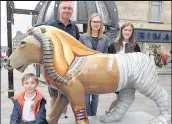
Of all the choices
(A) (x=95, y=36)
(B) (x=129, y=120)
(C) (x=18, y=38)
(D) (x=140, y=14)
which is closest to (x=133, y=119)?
(B) (x=129, y=120)

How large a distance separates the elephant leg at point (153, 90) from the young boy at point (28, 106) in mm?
820

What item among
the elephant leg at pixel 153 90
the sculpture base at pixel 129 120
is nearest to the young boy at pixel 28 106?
the sculpture base at pixel 129 120

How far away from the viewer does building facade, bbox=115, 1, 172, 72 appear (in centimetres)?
1245

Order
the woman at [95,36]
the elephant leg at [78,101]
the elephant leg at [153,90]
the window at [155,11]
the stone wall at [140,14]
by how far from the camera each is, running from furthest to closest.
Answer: the window at [155,11], the stone wall at [140,14], the woman at [95,36], the elephant leg at [153,90], the elephant leg at [78,101]

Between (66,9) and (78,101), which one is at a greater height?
(66,9)

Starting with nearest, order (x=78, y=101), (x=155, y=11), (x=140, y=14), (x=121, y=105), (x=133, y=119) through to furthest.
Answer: (x=78, y=101) < (x=121, y=105) < (x=133, y=119) < (x=140, y=14) < (x=155, y=11)

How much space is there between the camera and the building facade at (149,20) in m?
12.5

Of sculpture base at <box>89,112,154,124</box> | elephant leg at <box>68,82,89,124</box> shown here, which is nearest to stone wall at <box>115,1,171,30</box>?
sculpture base at <box>89,112,154,124</box>

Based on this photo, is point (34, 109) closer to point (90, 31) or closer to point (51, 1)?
point (90, 31)

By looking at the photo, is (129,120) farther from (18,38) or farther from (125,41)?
(18,38)

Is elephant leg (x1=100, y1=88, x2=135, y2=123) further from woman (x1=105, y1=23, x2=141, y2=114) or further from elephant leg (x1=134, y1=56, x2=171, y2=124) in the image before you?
woman (x1=105, y1=23, x2=141, y2=114)

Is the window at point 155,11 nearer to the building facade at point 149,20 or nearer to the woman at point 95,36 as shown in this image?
the building facade at point 149,20

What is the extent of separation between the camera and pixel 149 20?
1308 cm

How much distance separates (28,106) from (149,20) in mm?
11791
